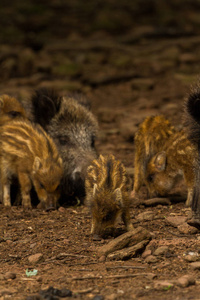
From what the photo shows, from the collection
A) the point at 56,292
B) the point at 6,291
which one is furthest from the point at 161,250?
the point at 6,291

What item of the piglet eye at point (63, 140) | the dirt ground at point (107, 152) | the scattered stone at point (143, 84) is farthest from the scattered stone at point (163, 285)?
the scattered stone at point (143, 84)

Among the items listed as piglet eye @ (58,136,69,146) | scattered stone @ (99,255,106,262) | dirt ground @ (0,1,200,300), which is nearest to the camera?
dirt ground @ (0,1,200,300)

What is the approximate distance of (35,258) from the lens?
4.83 meters

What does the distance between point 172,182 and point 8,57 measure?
7931mm

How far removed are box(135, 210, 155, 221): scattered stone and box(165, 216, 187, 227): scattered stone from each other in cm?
23

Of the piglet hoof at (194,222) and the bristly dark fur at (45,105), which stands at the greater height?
the bristly dark fur at (45,105)

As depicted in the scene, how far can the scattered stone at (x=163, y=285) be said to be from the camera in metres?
4.07

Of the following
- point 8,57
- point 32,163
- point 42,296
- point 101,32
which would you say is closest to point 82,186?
point 32,163

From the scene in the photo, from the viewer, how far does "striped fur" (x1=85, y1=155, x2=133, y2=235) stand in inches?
206

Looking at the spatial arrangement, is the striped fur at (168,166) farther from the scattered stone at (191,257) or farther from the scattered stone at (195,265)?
the scattered stone at (195,265)

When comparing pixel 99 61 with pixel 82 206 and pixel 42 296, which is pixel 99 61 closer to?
pixel 82 206

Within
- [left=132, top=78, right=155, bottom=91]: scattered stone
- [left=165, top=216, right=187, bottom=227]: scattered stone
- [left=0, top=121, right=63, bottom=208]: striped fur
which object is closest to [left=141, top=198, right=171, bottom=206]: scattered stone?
[left=165, top=216, right=187, bottom=227]: scattered stone

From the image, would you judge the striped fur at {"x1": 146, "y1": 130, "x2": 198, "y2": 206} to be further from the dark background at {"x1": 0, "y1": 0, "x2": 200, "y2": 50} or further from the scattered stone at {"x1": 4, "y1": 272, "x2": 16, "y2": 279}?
the dark background at {"x1": 0, "y1": 0, "x2": 200, "y2": 50}

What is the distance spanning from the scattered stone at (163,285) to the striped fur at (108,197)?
3.83ft
